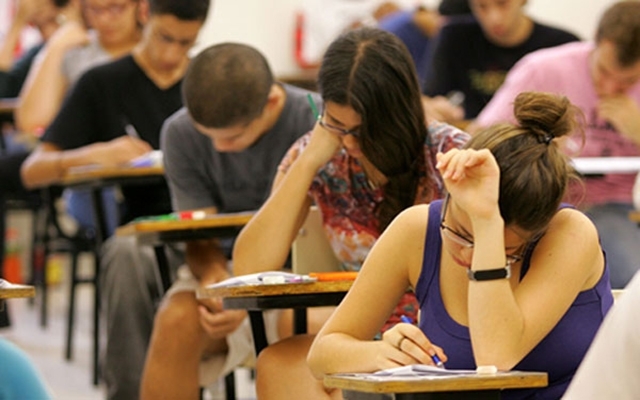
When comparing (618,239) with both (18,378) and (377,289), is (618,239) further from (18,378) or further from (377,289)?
(18,378)

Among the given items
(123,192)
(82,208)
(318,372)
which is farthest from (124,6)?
(318,372)

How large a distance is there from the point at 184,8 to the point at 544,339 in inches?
110

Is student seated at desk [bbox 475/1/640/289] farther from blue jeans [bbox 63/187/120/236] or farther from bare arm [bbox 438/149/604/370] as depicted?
bare arm [bbox 438/149/604/370]

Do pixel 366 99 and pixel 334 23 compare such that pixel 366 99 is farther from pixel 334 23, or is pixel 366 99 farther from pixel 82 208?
pixel 334 23

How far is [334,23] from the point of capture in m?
8.95

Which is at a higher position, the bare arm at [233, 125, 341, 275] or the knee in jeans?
the bare arm at [233, 125, 341, 275]

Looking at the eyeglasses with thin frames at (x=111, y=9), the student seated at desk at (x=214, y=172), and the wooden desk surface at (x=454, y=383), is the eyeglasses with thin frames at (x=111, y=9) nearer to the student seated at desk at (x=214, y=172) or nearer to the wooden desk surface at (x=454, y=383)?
the student seated at desk at (x=214, y=172)

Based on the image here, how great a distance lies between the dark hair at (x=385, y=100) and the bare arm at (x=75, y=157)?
6.26ft

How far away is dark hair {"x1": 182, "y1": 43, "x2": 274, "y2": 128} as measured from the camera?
11.6ft

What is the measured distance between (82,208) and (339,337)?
359 cm

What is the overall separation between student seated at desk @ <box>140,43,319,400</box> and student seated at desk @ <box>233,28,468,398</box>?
0.47m

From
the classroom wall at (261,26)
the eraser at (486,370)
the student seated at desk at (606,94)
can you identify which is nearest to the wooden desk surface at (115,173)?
the student seated at desk at (606,94)

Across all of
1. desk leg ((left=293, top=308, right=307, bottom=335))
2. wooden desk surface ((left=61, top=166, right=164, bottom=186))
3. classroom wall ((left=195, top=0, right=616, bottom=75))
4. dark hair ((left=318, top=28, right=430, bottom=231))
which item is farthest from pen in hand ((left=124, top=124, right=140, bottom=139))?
classroom wall ((left=195, top=0, right=616, bottom=75))

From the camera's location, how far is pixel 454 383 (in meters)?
1.75
